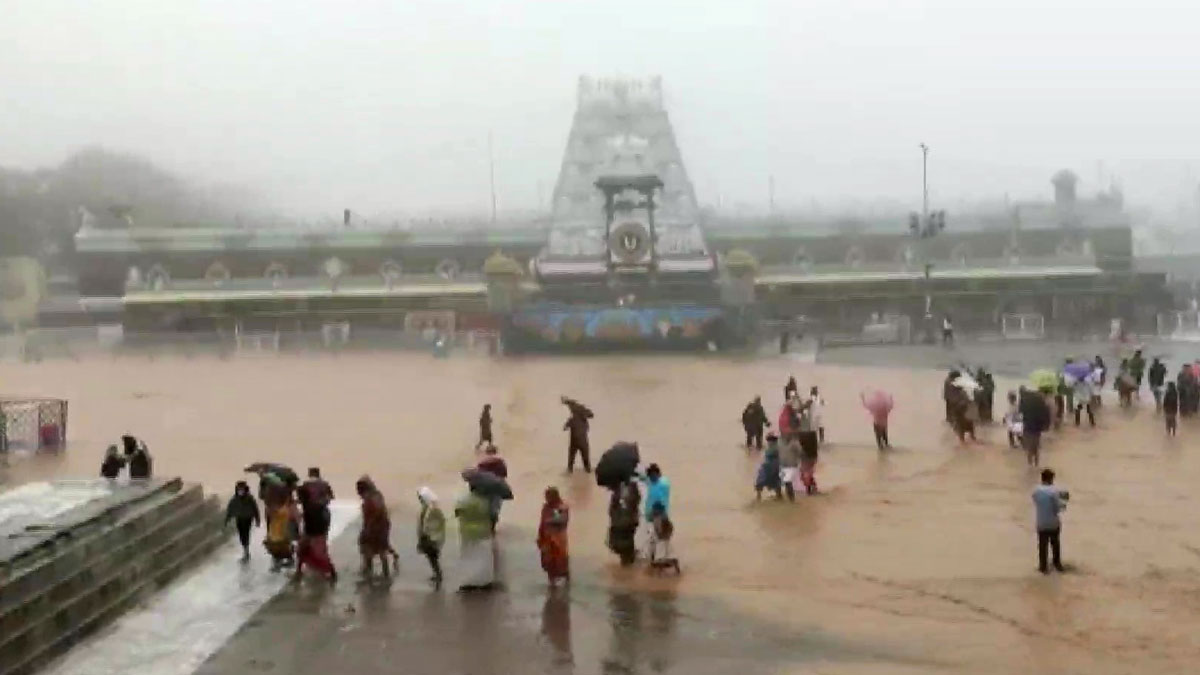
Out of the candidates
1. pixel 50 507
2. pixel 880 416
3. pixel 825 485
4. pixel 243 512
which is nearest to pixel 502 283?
pixel 880 416

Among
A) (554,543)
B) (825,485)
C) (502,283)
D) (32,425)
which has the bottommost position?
(825,485)

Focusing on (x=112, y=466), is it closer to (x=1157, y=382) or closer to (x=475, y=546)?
(x=475, y=546)

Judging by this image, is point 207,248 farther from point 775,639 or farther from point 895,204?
point 775,639

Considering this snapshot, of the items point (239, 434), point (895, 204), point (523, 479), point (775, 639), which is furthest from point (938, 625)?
point (895, 204)

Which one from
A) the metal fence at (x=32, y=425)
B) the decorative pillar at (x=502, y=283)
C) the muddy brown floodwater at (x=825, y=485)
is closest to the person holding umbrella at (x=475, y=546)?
the muddy brown floodwater at (x=825, y=485)

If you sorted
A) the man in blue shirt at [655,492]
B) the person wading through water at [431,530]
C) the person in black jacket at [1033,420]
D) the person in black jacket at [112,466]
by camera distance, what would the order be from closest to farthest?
the person wading through water at [431,530] < the man in blue shirt at [655,492] < the person in black jacket at [112,466] < the person in black jacket at [1033,420]

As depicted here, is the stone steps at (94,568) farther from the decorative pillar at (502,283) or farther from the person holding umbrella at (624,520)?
the decorative pillar at (502,283)

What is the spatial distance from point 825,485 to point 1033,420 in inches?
113

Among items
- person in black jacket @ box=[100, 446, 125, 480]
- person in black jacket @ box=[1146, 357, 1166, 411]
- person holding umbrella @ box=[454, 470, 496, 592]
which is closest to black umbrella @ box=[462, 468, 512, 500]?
person holding umbrella @ box=[454, 470, 496, 592]

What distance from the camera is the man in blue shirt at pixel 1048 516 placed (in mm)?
10164

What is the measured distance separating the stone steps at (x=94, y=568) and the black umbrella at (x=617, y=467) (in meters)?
3.80

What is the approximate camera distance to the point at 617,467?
1120cm

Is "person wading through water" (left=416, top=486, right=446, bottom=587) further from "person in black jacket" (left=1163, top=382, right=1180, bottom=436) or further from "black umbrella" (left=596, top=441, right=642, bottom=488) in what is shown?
"person in black jacket" (left=1163, top=382, right=1180, bottom=436)

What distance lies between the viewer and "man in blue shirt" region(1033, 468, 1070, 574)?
10.2m
